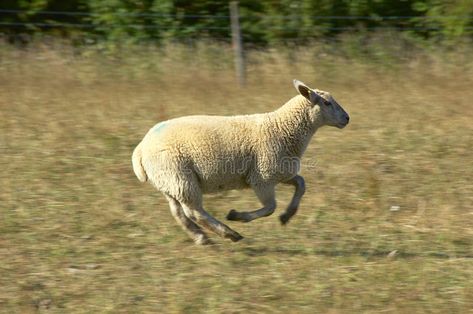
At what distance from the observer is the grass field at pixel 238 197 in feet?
20.4

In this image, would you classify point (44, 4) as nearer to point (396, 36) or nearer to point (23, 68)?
point (23, 68)

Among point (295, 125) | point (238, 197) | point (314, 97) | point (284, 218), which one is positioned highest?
point (314, 97)

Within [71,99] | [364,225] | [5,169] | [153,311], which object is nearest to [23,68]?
[71,99]

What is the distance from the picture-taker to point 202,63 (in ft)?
44.4

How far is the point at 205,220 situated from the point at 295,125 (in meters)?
1.04

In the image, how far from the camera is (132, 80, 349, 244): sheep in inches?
267

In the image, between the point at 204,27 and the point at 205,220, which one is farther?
the point at 204,27

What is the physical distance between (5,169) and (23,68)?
4.66 metres

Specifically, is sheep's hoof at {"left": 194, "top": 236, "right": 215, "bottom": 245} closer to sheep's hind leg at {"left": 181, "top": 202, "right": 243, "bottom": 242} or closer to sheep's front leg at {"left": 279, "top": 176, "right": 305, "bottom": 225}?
sheep's hind leg at {"left": 181, "top": 202, "right": 243, "bottom": 242}

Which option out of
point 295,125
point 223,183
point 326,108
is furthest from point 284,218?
point 326,108

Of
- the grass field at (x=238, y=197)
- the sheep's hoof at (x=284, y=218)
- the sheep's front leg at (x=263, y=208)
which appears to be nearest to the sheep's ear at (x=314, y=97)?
the sheep's front leg at (x=263, y=208)

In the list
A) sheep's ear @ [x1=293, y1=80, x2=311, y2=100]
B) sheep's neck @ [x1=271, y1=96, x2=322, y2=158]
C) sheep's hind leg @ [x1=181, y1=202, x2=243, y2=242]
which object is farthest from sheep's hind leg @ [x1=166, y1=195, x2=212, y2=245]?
sheep's ear @ [x1=293, y1=80, x2=311, y2=100]

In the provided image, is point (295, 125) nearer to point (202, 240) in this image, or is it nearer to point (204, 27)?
point (202, 240)

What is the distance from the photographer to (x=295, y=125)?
7.21 m
